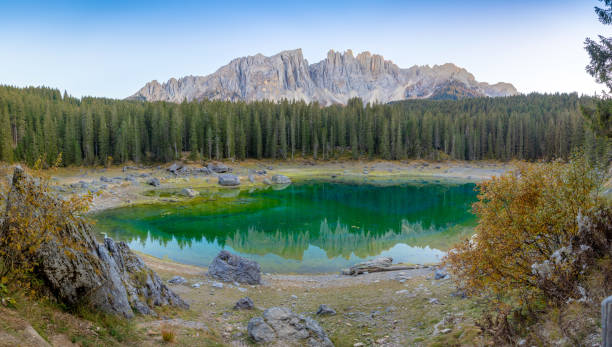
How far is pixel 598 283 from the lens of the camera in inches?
292

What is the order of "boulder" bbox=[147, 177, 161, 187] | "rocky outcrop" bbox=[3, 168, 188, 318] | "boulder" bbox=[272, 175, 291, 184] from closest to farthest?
"rocky outcrop" bbox=[3, 168, 188, 318] → "boulder" bbox=[147, 177, 161, 187] → "boulder" bbox=[272, 175, 291, 184]

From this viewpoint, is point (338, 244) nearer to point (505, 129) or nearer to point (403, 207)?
point (403, 207)

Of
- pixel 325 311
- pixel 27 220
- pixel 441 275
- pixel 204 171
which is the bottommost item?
pixel 325 311

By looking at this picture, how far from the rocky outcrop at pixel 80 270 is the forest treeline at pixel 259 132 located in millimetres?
81079

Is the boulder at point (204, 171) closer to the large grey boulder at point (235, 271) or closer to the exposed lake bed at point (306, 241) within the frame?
the exposed lake bed at point (306, 241)

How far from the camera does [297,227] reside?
38.1 metres

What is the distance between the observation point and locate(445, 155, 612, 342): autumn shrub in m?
8.34

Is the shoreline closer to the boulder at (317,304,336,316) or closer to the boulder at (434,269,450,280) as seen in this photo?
the boulder at (317,304,336,316)

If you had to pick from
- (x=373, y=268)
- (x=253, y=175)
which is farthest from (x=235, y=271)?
(x=253, y=175)

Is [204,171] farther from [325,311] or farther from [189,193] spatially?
[325,311]

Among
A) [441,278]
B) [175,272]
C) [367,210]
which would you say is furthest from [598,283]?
[367,210]

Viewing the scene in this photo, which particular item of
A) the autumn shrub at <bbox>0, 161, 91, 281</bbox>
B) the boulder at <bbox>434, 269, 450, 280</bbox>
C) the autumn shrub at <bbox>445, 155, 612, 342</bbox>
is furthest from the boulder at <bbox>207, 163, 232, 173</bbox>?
the autumn shrub at <bbox>445, 155, 612, 342</bbox>

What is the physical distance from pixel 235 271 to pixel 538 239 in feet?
52.1

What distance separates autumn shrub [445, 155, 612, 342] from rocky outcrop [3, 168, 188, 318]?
1109 cm
